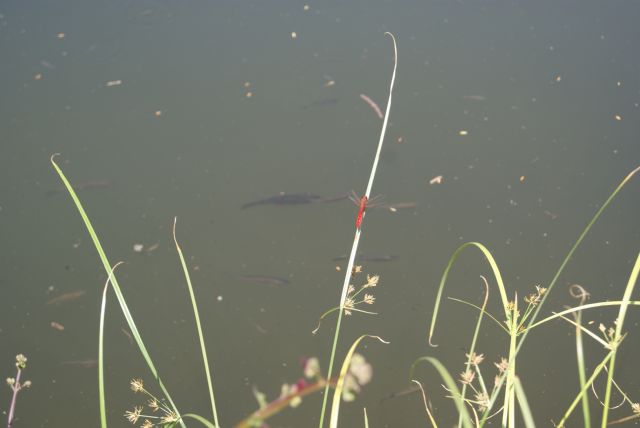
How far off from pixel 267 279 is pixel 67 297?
2.16ft

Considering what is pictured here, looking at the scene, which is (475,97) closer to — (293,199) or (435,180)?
(435,180)

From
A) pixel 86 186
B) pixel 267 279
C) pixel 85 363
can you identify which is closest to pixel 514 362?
pixel 267 279

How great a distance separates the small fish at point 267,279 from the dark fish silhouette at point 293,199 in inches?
10.3

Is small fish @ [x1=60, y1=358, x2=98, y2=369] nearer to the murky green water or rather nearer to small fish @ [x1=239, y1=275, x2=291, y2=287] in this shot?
the murky green water

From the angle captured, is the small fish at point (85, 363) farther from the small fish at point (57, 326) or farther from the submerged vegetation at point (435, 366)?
the submerged vegetation at point (435, 366)

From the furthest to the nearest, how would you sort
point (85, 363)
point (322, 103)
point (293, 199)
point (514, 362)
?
1. point (322, 103)
2. point (293, 199)
3. point (85, 363)
4. point (514, 362)

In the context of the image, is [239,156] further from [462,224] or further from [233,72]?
[462,224]

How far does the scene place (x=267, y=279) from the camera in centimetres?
195

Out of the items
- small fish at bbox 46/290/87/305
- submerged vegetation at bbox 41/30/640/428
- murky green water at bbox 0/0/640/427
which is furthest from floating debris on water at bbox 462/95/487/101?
small fish at bbox 46/290/87/305

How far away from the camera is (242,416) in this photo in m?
1.78

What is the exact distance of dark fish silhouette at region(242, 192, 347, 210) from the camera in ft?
6.80

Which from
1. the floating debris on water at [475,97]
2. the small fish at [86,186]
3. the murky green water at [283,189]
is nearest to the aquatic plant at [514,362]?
the murky green water at [283,189]

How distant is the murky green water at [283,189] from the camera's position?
184 centimetres

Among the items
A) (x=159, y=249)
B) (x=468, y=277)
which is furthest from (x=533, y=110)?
(x=159, y=249)
